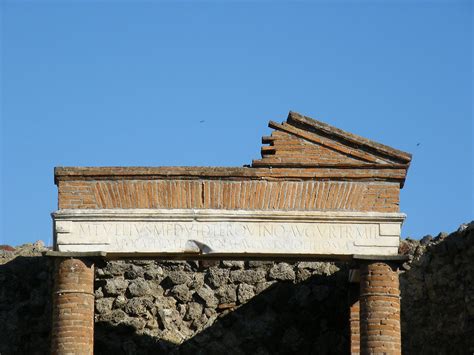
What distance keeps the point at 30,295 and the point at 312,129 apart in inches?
282

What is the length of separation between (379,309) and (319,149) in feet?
8.04

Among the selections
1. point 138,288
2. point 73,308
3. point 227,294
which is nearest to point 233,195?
point 73,308

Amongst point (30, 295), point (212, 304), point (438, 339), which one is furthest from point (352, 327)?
point (30, 295)

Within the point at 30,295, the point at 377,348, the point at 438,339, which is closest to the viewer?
the point at 377,348

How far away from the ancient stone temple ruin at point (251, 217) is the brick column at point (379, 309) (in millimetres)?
14

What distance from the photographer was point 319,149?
2011 cm

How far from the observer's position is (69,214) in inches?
772

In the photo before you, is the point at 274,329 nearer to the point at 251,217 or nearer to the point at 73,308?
the point at 251,217

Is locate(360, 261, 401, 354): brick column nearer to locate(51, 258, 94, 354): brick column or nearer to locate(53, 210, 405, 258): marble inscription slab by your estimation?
locate(53, 210, 405, 258): marble inscription slab

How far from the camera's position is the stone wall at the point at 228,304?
78.4 ft

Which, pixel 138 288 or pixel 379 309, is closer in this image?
pixel 379 309

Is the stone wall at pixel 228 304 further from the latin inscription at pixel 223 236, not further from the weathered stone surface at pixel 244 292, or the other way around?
the latin inscription at pixel 223 236

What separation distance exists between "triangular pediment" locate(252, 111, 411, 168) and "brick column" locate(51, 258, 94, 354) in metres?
2.91

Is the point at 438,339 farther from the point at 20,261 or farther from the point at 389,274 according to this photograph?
the point at 20,261
